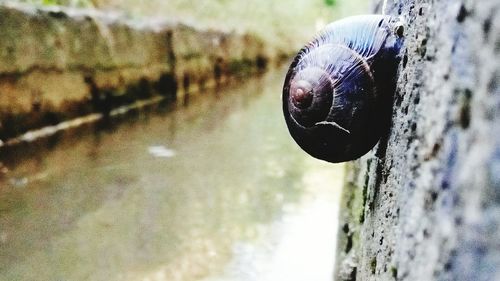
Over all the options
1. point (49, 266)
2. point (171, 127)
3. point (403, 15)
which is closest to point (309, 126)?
point (403, 15)

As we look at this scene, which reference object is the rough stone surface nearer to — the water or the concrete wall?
the water

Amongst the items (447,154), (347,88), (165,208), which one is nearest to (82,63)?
(165,208)

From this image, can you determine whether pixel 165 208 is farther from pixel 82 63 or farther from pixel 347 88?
pixel 82 63

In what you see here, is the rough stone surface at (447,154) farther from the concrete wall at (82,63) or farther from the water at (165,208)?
the concrete wall at (82,63)

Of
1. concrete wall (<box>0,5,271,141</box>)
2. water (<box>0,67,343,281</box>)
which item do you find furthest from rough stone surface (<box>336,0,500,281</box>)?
concrete wall (<box>0,5,271,141</box>)

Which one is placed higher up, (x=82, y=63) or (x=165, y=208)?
(x=82, y=63)

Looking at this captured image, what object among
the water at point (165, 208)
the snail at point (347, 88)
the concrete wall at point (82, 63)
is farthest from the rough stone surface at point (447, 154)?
the concrete wall at point (82, 63)

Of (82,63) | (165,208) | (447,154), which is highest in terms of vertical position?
(447,154)
